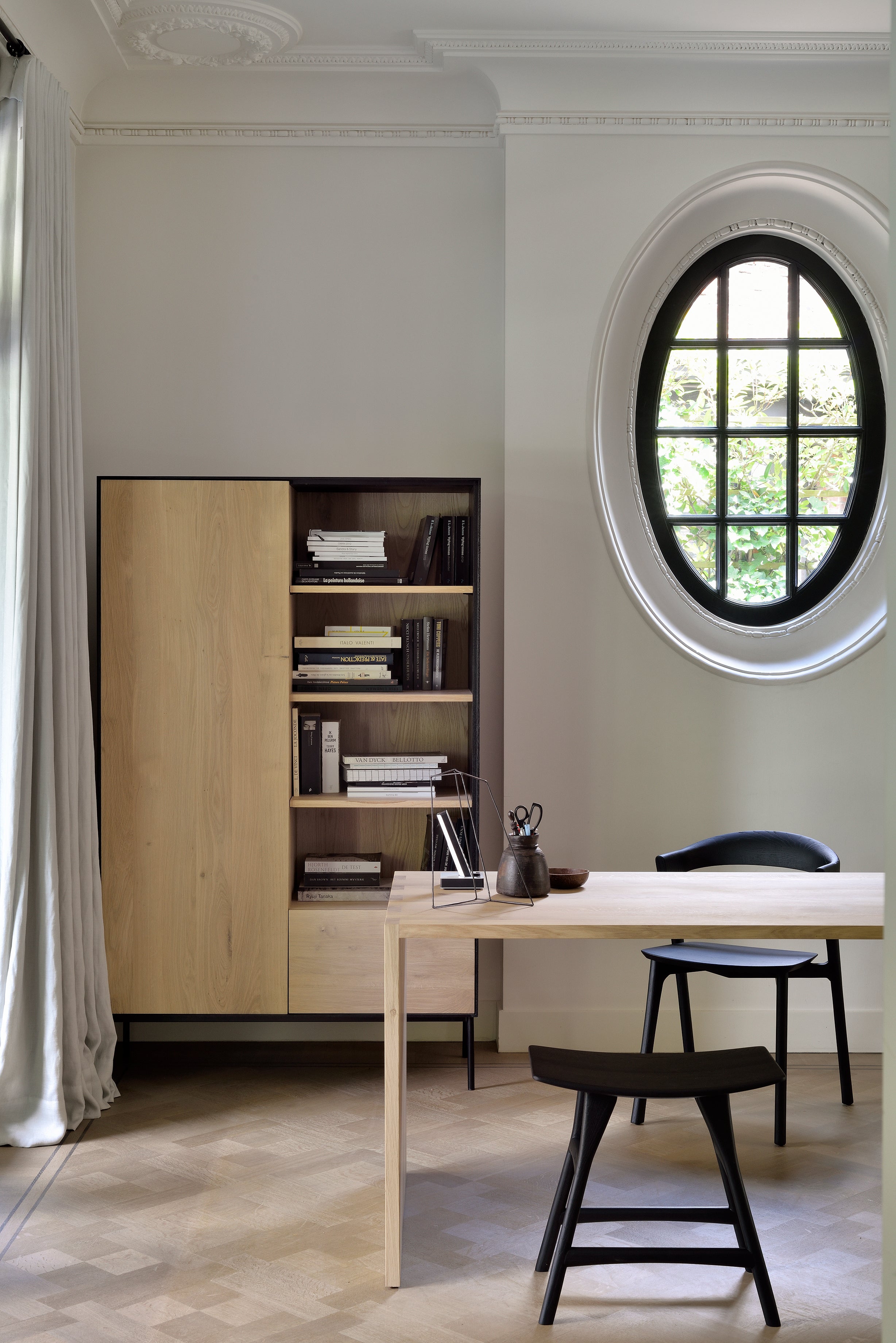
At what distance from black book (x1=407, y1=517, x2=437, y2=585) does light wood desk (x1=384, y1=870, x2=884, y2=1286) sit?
1.40 metres

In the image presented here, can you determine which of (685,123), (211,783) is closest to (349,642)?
(211,783)

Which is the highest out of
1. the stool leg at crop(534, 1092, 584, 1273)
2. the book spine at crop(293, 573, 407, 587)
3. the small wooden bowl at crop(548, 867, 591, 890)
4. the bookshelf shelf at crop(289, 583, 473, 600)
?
the book spine at crop(293, 573, 407, 587)

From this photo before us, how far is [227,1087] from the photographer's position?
3.67 meters

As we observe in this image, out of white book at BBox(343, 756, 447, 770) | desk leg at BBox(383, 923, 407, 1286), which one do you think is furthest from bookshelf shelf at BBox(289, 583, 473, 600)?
desk leg at BBox(383, 923, 407, 1286)

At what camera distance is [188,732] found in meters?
3.67

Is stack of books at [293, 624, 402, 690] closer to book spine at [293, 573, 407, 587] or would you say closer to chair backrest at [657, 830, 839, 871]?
book spine at [293, 573, 407, 587]

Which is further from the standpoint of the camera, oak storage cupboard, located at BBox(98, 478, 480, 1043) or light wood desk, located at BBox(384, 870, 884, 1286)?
oak storage cupboard, located at BBox(98, 478, 480, 1043)

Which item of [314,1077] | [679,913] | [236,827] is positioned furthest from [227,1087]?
[679,913]

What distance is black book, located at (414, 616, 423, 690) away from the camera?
3.95 meters

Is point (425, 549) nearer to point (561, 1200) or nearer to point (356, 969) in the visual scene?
point (356, 969)

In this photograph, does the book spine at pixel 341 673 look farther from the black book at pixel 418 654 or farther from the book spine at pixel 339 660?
the black book at pixel 418 654

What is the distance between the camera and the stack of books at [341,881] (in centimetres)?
384

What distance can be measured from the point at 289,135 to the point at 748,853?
3085mm

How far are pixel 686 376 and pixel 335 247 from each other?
4.67 ft
